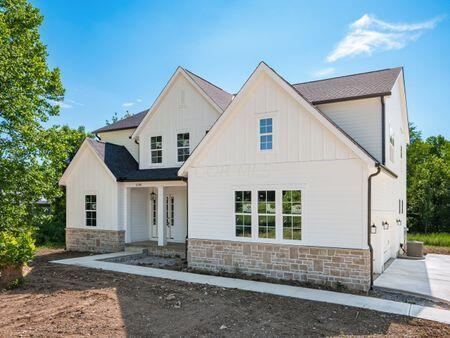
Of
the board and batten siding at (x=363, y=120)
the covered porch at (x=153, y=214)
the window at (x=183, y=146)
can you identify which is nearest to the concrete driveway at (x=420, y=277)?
the board and batten siding at (x=363, y=120)

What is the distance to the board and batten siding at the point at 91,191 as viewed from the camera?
1602cm

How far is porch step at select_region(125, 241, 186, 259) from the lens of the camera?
14289 mm

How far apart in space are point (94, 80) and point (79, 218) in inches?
324

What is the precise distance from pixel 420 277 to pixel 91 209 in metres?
14.5

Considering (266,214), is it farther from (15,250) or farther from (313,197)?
(15,250)

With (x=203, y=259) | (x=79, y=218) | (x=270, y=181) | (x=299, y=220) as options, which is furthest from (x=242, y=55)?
(x=79, y=218)

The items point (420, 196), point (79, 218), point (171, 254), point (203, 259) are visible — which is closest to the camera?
point (203, 259)

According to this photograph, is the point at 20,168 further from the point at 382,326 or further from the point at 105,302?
the point at 382,326

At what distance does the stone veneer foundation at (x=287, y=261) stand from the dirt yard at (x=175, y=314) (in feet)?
5.83

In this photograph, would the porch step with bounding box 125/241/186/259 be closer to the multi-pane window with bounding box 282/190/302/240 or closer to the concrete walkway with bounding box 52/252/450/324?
the concrete walkway with bounding box 52/252/450/324

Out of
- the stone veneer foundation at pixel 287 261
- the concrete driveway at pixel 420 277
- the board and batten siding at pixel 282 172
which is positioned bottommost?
the concrete driveway at pixel 420 277

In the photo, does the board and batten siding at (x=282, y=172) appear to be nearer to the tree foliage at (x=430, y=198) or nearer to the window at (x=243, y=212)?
the window at (x=243, y=212)

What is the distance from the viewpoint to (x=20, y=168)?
15.6 meters

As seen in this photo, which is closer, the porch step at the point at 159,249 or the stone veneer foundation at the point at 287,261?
the stone veneer foundation at the point at 287,261
